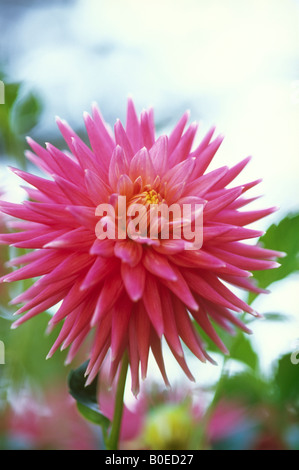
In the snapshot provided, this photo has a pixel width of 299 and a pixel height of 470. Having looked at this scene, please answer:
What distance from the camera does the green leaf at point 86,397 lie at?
1.02ft

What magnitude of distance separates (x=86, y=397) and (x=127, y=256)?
118 mm

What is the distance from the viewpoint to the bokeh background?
41 centimetres

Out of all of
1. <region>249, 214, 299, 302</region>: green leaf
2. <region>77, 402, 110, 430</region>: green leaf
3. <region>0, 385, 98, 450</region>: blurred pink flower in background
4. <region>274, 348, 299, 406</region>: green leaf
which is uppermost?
<region>249, 214, 299, 302</region>: green leaf

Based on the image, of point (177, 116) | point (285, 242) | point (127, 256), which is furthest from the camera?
point (177, 116)

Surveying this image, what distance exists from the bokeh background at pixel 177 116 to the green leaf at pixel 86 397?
0.30ft

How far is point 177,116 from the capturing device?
60 cm

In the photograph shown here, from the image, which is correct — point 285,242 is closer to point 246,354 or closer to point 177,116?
point 246,354

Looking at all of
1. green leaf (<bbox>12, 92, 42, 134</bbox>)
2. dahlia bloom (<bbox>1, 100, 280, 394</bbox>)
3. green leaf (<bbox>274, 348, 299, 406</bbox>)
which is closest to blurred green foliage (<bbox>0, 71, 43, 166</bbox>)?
green leaf (<bbox>12, 92, 42, 134</bbox>)

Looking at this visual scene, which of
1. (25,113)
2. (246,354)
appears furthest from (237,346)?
(25,113)

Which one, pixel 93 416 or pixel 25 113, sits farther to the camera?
pixel 25 113

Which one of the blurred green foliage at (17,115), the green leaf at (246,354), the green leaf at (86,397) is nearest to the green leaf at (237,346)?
the green leaf at (246,354)

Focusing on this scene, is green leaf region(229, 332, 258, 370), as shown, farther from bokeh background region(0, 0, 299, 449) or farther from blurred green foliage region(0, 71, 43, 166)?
blurred green foliage region(0, 71, 43, 166)

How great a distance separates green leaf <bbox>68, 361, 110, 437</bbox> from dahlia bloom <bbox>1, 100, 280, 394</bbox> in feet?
0.11

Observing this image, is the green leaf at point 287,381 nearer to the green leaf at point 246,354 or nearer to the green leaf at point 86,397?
the green leaf at point 246,354
